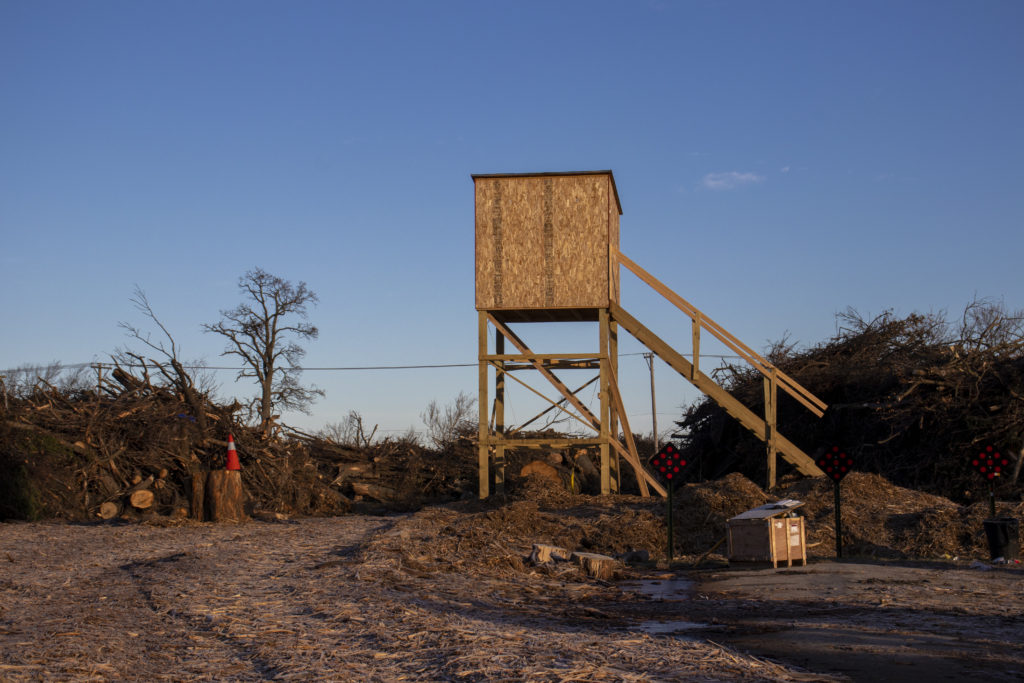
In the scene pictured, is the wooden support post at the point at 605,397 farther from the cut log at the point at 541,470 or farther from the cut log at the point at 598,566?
the cut log at the point at 598,566

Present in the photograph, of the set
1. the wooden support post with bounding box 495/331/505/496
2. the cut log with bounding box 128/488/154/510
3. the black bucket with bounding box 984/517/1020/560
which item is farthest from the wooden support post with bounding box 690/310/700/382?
the cut log with bounding box 128/488/154/510

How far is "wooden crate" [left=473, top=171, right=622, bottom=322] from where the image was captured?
20.6 m

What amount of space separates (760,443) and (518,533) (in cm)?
1150

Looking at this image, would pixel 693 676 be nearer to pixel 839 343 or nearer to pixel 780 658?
pixel 780 658

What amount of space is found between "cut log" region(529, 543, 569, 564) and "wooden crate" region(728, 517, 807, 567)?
8.18 ft

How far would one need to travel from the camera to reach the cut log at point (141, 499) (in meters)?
19.8

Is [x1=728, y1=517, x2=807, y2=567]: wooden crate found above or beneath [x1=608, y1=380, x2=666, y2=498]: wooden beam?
beneath

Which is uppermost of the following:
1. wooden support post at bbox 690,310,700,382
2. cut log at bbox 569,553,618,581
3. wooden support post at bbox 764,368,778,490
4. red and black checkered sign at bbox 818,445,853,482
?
wooden support post at bbox 690,310,700,382

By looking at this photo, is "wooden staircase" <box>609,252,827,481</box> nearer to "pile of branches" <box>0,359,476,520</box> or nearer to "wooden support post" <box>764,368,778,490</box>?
"wooden support post" <box>764,368,778,490</box>

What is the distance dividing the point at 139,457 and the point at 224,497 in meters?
2.84

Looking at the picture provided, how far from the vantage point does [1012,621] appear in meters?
8.30

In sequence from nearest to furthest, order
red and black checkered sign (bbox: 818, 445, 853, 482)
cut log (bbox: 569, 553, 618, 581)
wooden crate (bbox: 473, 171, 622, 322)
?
1. cut log (bbox: 569, 553, 618, 581)
2. red and black checkered sign (bbox: 818, 445, 853, 482)
3. wooden crate (bbox: 473, 171, 622, 322)

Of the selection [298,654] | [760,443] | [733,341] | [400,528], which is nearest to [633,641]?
[298,654]

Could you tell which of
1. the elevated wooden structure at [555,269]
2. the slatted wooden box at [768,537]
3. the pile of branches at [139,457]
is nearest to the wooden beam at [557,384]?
the elevated wooden structure at [555,269]
